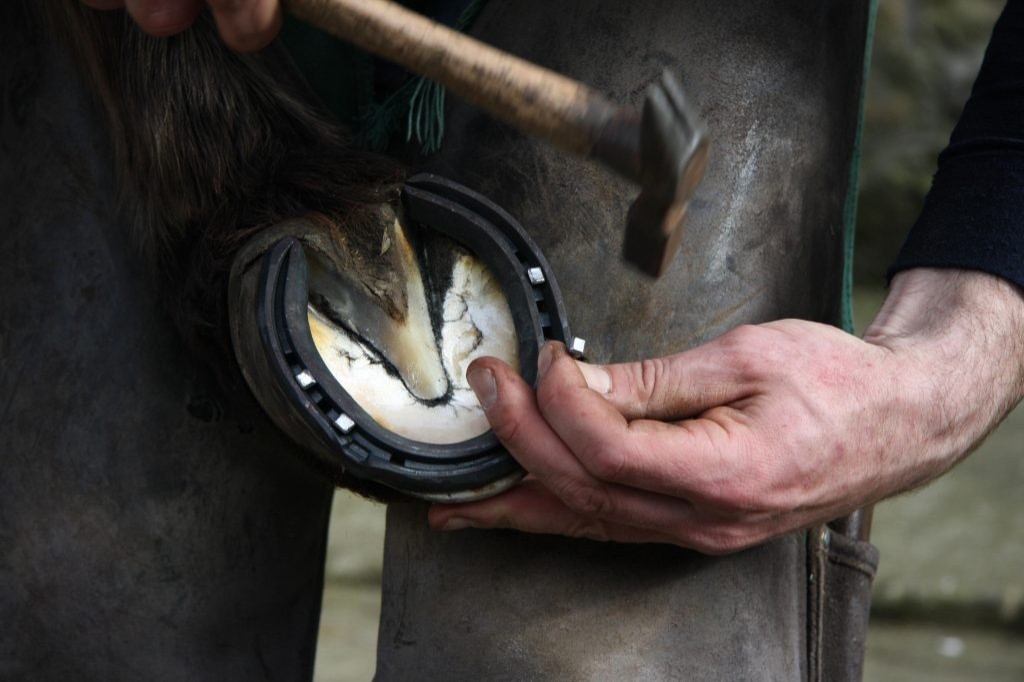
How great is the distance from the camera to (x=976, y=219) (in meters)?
0.93

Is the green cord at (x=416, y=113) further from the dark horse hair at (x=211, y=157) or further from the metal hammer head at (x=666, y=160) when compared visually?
the metal hammer head at (x=666, y=160)

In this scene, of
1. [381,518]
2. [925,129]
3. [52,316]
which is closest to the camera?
[52,316]

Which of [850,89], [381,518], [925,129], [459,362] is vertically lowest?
[381,518]

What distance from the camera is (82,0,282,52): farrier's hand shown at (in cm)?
81

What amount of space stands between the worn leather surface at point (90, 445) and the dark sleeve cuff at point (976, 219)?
18.7 inches

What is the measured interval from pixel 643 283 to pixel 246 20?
29 centimetres

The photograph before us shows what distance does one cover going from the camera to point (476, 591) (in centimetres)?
87

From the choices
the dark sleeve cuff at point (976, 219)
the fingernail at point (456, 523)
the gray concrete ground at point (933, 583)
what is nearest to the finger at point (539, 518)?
the fingernail at point (456, 523)

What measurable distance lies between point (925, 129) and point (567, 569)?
2.56 metres

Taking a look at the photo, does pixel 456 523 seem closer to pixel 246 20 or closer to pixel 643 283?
pixel 643 283

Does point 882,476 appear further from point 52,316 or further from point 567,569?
point 52,316

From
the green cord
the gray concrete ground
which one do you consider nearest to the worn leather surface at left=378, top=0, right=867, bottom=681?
the green cord

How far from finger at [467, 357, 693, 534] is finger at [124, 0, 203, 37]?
0.28 metres

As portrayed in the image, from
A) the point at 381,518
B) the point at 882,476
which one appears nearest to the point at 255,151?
the point at 882,476
